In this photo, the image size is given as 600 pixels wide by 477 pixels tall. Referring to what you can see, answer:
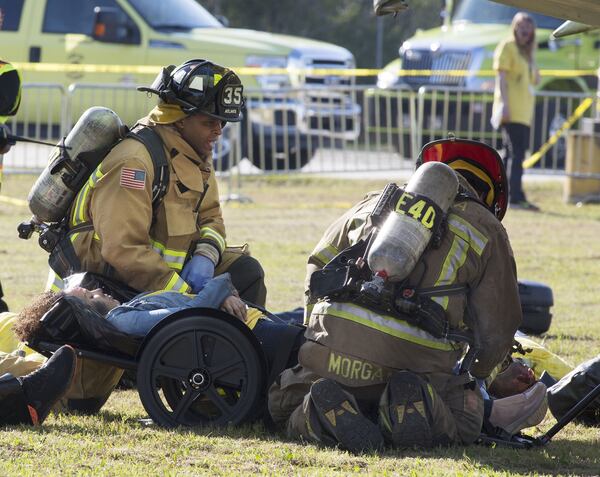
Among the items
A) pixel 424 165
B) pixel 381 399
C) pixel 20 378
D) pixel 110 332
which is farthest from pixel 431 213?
pixel 20 378

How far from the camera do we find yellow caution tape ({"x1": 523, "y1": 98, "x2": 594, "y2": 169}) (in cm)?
1576

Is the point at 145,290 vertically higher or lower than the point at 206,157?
lower

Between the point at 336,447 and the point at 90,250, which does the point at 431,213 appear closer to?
the point at 336,447

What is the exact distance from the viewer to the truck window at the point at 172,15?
15.8m

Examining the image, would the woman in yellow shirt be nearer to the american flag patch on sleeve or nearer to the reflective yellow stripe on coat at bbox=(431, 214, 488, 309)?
the american flag patch on sleeve

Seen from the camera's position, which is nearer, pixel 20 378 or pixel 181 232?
pixel 20 378

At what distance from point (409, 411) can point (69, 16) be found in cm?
1219

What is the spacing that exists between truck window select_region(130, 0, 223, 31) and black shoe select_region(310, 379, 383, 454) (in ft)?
37.8

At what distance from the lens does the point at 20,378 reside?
504 cm

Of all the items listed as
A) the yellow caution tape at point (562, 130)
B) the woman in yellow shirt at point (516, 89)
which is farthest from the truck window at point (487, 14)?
the woman in yellow shirt at point (516, 89)

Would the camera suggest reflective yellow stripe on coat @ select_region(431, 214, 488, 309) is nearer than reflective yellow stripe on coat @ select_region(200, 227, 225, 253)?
Yes

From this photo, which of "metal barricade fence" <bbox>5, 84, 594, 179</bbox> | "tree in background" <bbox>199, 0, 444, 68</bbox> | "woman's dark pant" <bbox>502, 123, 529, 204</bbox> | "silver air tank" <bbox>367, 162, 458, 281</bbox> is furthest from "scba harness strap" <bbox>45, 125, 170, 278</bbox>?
"tree in background" <bbox>199, 0, 444, 68</bbox>

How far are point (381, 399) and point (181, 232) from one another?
146cm

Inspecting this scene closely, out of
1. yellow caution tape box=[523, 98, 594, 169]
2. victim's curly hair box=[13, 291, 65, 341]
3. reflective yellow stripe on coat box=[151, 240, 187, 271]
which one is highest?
reflective yellow stripe on coat box=[151, 240, 187, 271]
